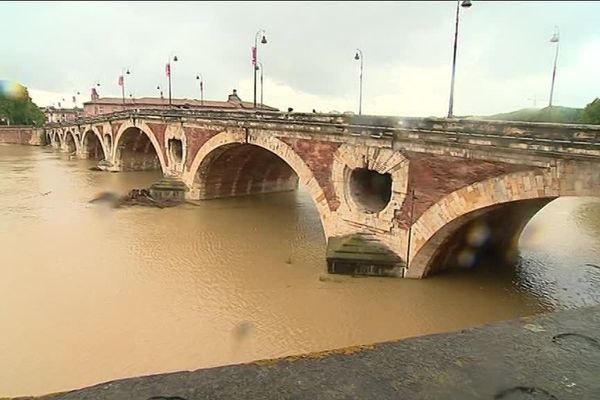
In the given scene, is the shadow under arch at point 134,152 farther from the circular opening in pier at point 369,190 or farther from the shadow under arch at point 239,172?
the circular opening in pier at point 369,190

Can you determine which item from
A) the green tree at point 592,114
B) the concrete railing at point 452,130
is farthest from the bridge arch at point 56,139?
the green tree at point 592,114

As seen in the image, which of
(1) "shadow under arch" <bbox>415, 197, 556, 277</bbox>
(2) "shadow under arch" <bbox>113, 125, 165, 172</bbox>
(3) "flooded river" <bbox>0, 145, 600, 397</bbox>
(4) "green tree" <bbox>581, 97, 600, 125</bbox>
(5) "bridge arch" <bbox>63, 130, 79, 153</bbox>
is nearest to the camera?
(3) "flooded river" <bbox>0, 145, 600, 397</bbox>

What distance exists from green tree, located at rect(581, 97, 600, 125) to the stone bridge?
2510 cm

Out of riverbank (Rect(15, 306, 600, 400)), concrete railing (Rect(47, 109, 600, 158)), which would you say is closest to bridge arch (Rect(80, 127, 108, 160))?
concrete railing (Rect(47, 109, 600, 158))

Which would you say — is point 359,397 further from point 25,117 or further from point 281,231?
point 25,117

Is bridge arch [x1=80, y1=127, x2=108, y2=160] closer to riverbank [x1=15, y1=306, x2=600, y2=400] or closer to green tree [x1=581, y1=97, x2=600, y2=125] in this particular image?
green tree [x1=581, y1=97, x2=600, y2=125]

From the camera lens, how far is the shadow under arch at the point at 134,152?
A: 122ft

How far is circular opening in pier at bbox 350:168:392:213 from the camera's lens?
46.0 ft

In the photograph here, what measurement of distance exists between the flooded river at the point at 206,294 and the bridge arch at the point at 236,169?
12.8 ft

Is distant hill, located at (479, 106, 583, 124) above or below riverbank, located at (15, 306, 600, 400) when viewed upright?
above

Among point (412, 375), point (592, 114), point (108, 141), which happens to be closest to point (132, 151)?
point (108, 141)

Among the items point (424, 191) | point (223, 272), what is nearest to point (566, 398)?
point (424, 191)

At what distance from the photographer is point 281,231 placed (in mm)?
18266

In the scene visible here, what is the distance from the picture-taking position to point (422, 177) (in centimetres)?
1171
